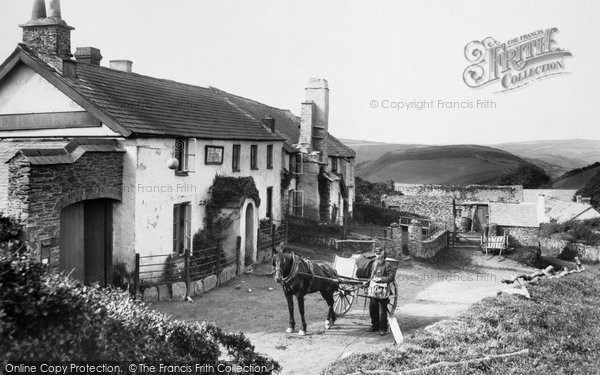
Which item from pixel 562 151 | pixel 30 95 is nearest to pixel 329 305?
pixel 30 95

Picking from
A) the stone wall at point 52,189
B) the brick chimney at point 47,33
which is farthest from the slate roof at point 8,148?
the brick chimney at point 47,33

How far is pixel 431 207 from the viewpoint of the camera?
48.0 m

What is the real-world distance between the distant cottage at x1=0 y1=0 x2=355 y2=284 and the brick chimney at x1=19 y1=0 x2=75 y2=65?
3cm

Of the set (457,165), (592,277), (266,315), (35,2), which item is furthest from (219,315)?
(457,165)

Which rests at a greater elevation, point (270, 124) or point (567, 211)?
point (270, 124)

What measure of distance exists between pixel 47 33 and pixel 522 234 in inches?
1264

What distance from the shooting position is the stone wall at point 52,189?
13742 millimetres

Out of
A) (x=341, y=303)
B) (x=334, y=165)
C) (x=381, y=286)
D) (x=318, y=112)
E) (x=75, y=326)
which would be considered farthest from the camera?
(x=334, y=165)

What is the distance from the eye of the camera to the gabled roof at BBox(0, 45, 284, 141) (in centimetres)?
1791

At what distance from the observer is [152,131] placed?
1845 cm

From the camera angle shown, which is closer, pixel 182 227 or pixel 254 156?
pixel 182 227

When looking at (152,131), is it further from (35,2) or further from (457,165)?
(457,165)

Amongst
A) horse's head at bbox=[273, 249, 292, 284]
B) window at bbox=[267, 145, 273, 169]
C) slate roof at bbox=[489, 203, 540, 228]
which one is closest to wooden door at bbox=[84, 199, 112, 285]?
horse's head at bbox=[273, 249, 292, 284]

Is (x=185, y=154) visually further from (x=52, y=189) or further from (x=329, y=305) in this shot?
(x=329, y=305)
